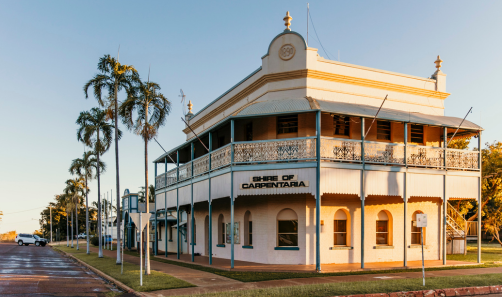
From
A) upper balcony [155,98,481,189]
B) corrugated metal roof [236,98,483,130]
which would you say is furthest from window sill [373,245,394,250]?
corrugated metal roof [236,98,483,130]

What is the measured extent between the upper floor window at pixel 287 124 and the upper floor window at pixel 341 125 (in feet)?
6.26

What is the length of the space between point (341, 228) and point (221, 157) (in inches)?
256

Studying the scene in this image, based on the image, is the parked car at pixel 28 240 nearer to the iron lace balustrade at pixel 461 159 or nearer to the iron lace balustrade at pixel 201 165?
the iron lace balustrade at pixel 201 165

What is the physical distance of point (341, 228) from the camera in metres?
21.1

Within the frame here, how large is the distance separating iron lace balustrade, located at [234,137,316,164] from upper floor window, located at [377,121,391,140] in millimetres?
5522

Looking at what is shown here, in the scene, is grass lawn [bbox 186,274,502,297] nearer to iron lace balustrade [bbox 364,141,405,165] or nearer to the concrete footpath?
the concrete footpath

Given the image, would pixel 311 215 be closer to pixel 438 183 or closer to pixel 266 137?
pixel 266 137

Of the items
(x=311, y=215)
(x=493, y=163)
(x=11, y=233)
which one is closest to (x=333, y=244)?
(x=311, y=215)

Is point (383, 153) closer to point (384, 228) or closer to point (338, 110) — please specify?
point (338, 110)

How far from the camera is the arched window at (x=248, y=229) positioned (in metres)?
23.0

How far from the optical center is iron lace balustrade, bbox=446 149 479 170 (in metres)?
21.1

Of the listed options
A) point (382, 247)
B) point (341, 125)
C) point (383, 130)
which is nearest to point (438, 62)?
point (383, 130)

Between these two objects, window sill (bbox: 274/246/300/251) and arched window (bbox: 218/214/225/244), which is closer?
window sill (bbox: 274/246/300/251)

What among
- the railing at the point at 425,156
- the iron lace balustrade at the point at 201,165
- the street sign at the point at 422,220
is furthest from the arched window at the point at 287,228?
the street sign at the point at 422,220
